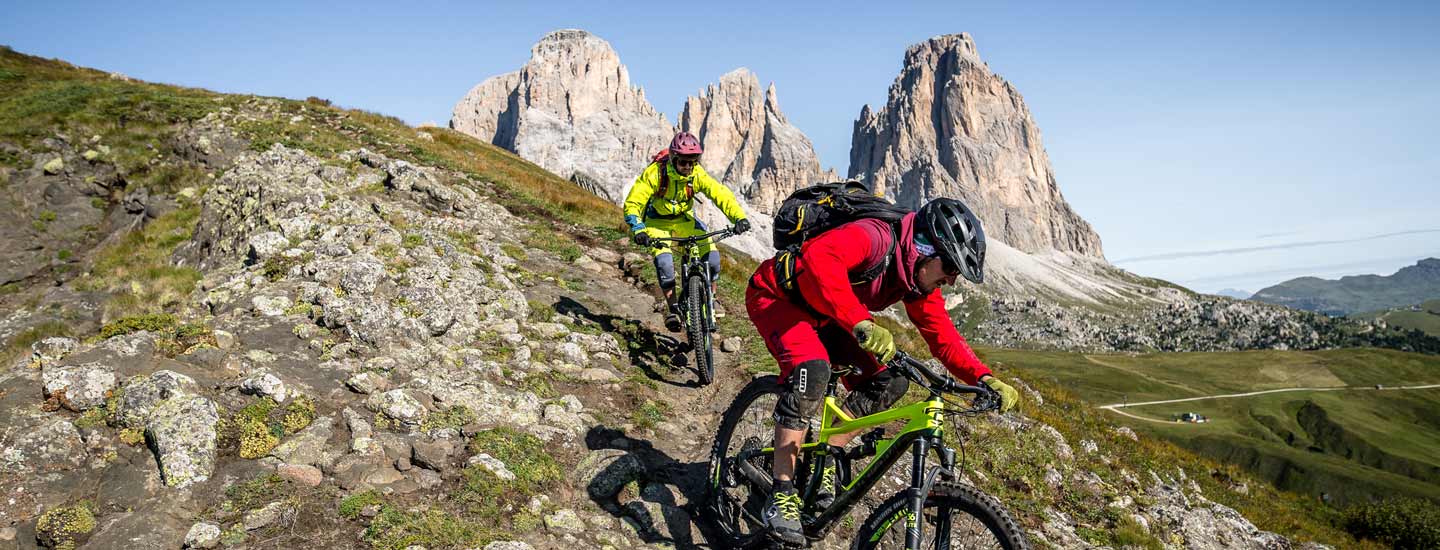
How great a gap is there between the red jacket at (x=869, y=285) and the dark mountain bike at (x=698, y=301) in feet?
15.8

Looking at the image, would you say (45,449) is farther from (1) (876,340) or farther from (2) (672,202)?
(2) (672,202)

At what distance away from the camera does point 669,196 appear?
11.4 meters

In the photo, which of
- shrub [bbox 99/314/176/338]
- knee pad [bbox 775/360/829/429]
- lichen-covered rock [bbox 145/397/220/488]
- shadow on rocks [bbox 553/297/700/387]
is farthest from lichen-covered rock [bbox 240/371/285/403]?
knee pad [bbox 775/360/829/429]

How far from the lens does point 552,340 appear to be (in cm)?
1157

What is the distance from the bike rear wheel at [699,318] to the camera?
35.1 ft

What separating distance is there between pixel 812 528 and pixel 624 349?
6979 mm

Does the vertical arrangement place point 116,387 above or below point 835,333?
below

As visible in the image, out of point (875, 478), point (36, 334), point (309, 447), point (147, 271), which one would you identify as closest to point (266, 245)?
point (36, 334)

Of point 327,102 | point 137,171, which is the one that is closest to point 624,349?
point 137,171

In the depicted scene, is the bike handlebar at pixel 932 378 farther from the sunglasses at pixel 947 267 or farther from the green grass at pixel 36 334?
the green grass at pixel 36 334

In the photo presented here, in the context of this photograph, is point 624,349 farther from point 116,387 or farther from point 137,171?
point 137,171

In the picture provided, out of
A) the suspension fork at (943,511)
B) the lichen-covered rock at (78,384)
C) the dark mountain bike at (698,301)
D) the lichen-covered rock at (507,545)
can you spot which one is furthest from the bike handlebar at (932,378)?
the lichen-covered rock at (78,384)

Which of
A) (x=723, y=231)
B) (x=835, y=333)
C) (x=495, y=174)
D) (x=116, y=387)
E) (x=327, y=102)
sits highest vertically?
(x=327, y=102)

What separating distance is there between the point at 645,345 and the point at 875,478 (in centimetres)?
798
